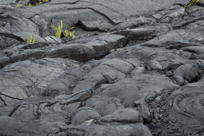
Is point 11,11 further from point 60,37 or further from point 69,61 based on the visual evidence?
point 69,61

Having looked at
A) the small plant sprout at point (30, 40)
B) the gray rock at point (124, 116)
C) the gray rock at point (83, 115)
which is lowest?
the gray rock at point (83, 115)

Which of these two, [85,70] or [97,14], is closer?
[85,70]

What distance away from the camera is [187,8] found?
23.7 feet

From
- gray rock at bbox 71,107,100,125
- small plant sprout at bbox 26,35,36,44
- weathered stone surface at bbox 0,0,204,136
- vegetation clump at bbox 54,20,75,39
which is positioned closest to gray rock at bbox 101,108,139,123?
weathered stone surface at bbox 0,0,204,136

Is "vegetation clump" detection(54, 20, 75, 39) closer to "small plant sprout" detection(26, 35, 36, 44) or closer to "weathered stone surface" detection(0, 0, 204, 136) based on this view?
"weathered stone surface" detection(0, 0, 204, 136)

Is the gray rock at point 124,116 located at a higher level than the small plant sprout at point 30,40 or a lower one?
lower

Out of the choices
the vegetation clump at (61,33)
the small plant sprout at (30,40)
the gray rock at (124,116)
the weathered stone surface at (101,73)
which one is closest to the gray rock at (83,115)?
the weathered stone surface at (101,73)

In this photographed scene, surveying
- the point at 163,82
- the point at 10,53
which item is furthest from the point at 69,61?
the point at 163,82

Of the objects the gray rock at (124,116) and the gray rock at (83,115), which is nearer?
the gray rock at (124,116)

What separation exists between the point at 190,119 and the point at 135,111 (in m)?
0.54

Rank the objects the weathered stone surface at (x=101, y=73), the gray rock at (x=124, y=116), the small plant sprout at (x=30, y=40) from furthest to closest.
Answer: the small plant sprout at (x=30, y=40) → the weathered stone surface at (x=101, y=73) → the gray rock at (x=124, y=116)

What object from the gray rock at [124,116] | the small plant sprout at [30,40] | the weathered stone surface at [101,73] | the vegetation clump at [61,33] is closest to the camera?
the gray rock at [124,116]

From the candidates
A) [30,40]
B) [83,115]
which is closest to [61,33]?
[30,40]

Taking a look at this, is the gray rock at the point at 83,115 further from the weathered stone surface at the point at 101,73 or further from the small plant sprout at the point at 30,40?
the small plant sprout at the point at 30,40
